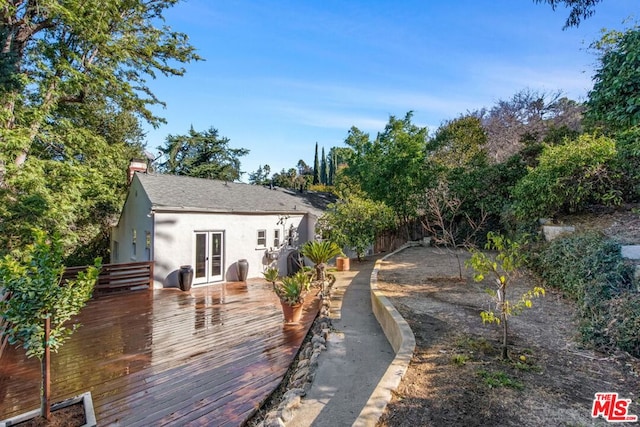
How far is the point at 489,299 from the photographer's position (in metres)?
6.53

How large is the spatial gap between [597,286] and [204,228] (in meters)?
11.3

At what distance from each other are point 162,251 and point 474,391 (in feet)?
33.4

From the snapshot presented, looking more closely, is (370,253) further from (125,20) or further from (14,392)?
(125,20)

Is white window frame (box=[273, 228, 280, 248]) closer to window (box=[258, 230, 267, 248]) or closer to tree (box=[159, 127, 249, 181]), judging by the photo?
window (box=[258, 230, 267, 248])

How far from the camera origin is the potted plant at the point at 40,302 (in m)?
3.02

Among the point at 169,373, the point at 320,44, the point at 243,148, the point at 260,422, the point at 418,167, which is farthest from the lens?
the point at 243,148

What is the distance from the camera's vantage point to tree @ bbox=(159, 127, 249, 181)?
2634 centimetres

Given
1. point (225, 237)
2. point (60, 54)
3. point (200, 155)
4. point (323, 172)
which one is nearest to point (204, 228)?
point (225, 237)

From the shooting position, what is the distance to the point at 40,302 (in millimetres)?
3078

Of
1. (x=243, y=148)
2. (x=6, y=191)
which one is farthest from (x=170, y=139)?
(x=6, y=191)

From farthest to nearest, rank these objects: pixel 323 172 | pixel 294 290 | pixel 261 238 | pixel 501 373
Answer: pixel 323 172 < pixel 261 238 < pixel 294 290 < pixel 501 373

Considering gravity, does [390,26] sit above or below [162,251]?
above

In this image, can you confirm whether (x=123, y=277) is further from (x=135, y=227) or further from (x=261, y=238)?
(x=261, y=238)

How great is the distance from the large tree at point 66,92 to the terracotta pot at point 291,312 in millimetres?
7256
